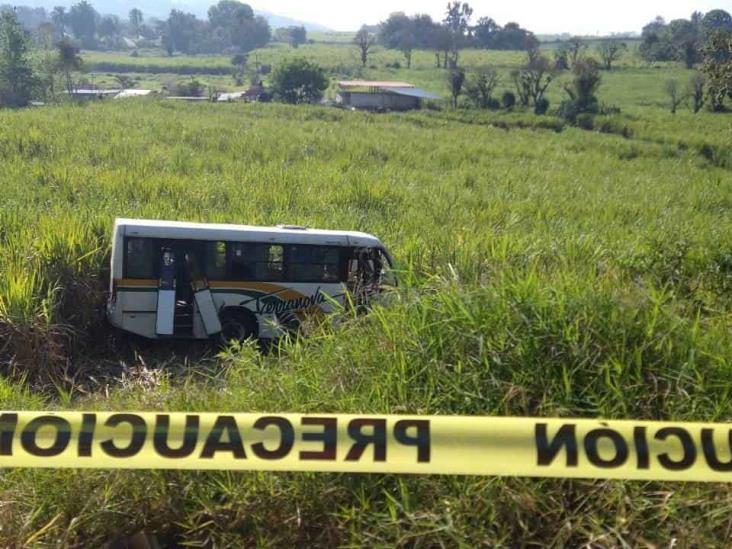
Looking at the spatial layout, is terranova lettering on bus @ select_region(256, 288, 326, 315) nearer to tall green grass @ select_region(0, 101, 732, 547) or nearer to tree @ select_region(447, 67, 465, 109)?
tall green grass @ select_region(0, 101, 732, 547)

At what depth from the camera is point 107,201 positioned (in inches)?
420

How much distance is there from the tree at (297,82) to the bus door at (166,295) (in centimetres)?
5431

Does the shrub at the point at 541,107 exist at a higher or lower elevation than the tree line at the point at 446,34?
lower

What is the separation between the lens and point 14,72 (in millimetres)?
54906

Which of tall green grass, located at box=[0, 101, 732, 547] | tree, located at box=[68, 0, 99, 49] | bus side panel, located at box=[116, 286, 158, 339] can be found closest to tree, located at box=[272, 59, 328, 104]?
tall green grass, located at box=[0, 101, 732, 547]

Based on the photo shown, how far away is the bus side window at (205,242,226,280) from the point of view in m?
8.16

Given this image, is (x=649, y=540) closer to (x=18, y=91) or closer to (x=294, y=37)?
(x=18, y=91)

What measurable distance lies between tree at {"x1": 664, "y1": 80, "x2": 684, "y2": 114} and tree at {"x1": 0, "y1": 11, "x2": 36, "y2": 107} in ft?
156

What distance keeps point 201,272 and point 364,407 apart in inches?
187

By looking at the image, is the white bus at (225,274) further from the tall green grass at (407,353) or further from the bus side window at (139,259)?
the tall green grass at (407,353)

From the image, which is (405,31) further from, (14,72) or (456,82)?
(14,72)

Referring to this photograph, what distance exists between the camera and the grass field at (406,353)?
335 cm

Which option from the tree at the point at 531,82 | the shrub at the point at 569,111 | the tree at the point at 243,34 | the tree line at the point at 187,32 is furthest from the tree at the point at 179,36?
the shrub at the point at 569,111

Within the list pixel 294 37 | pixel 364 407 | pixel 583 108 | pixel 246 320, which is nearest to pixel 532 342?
pixel 364 407
